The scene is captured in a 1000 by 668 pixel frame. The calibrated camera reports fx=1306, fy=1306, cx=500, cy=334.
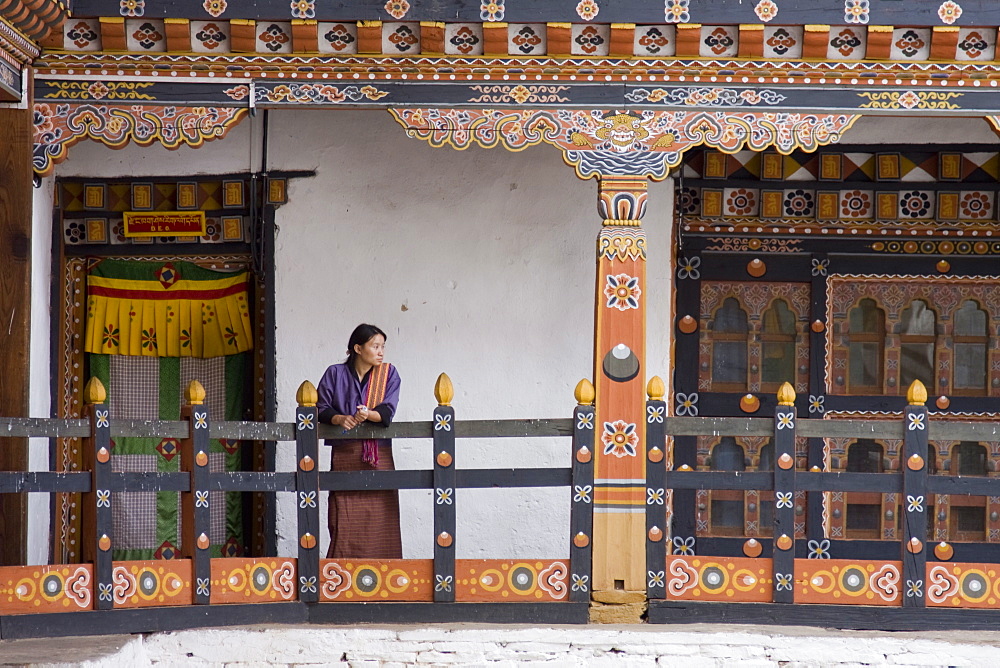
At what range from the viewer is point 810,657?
17.4ft

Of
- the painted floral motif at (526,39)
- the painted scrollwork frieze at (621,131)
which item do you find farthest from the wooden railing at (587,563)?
the painted floral motif at (526,39)

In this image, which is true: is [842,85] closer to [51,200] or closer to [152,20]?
[152,20]

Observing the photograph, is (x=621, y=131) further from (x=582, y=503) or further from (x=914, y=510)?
(x=914, y=510)

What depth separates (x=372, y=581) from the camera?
5.36m

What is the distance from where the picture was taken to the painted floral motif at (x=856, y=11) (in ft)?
17.8

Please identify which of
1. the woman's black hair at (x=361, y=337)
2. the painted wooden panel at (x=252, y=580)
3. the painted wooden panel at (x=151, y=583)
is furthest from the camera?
the woman's black hair at (x=361, y=337)

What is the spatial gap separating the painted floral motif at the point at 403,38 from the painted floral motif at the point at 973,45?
7.59 ft

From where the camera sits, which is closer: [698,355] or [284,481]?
[284,481]

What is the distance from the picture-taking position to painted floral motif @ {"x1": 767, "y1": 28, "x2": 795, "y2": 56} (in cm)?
551

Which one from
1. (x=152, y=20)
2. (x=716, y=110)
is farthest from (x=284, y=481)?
(x=716, y=110)

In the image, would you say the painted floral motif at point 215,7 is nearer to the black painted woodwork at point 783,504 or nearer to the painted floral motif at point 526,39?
the painted floral motif at point 526,39

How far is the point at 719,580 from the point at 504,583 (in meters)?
0.89

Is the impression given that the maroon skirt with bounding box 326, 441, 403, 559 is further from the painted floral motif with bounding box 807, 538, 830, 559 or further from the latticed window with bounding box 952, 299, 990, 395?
the latticed window with bounding box 952, 299, 990, 395

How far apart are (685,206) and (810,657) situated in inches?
102
